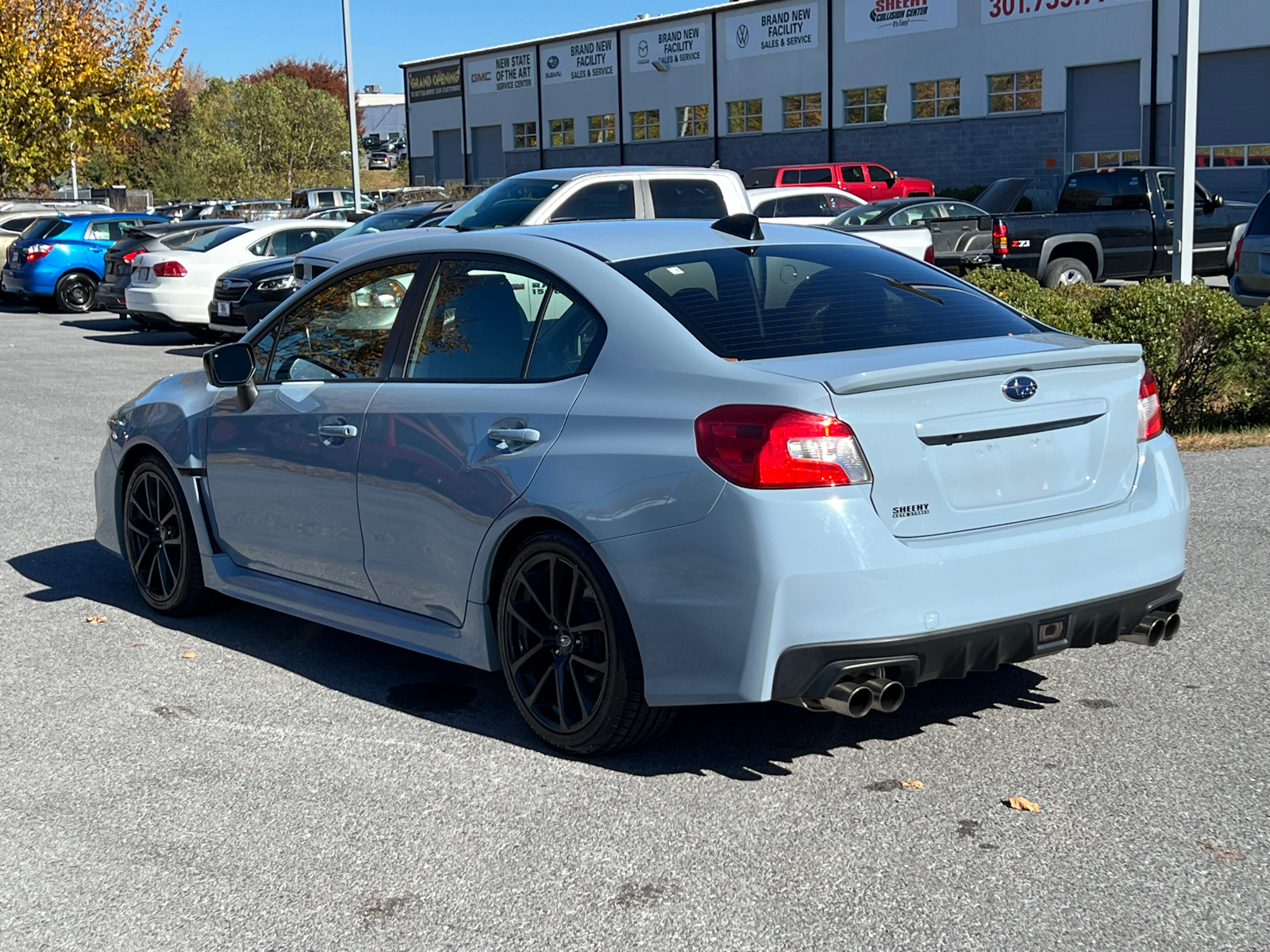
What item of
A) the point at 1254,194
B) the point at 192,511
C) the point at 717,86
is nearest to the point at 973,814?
the point at 192,511

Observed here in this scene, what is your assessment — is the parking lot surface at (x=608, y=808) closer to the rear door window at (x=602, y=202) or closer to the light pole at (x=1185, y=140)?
the light pole at (x=1185, y=140)

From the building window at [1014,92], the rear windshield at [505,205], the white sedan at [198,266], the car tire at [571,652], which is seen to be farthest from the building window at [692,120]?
the car tire at [571,652]

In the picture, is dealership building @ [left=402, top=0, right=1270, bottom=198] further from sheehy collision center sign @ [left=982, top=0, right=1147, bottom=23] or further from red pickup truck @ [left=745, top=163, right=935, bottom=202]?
red pickup truck @ [left=745, top=163, right=935, bottom=202]

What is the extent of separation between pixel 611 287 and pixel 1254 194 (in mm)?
39215

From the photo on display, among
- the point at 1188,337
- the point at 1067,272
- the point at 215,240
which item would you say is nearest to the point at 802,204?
the point at 1067,272

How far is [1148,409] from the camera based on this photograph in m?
4.69

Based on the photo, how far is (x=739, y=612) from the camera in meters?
4.06

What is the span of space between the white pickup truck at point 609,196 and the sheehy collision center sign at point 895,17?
1365 inches

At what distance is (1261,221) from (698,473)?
1151 cm

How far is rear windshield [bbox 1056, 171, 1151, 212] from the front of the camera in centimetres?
2119

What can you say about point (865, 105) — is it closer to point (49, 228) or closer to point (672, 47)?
point (672, 47)

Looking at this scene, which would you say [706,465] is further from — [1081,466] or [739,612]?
[1081,466]

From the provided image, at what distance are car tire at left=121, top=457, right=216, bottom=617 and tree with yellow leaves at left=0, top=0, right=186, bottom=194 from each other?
3235 centimetres

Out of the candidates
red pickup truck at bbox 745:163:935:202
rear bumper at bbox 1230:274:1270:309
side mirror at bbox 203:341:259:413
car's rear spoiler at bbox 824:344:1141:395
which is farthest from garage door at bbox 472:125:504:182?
car's rear spoiler at bbox 824:344:1141:395
